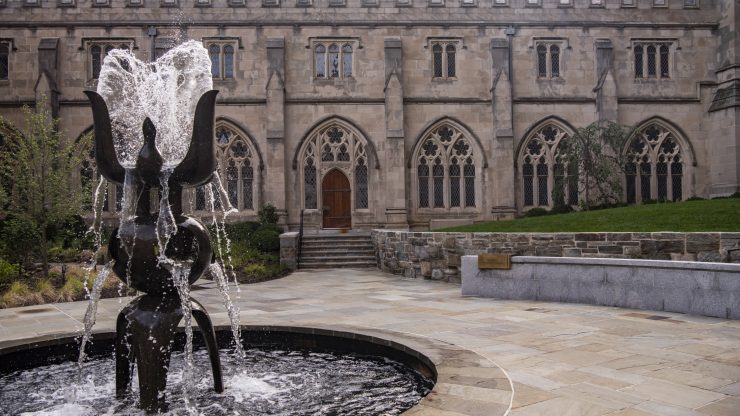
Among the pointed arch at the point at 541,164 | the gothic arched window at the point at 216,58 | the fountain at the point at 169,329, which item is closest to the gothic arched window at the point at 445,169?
the pointed arch at the point at 541,164

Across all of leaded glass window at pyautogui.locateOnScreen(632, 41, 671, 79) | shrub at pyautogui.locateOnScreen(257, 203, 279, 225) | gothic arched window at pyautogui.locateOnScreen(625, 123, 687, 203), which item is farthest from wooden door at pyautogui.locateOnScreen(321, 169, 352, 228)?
leaded glass window at pyautogui.locateOnScreen(632, 41, 671, 79)

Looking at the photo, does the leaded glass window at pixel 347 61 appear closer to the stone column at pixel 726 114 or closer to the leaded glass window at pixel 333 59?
the leaded glass window at pixel 333 59

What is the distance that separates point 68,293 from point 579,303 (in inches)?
434

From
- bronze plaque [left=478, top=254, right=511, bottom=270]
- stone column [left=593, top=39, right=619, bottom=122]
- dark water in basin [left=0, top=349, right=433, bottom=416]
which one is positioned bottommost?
dark water in basin [left=0, top=349, right=433, bottom=416]

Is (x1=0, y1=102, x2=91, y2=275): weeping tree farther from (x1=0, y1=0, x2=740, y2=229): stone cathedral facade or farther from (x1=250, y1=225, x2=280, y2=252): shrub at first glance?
(x1=0, y1=0, x2=740, y2=229): stone cathedral facade

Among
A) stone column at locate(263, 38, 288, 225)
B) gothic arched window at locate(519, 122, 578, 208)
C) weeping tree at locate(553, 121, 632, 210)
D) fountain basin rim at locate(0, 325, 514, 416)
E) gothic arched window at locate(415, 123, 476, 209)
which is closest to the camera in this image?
fountain basin rim at locate(0, 325, 514, 416)

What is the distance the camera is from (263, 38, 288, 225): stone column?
25844 millimetres

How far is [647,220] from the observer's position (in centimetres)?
1684

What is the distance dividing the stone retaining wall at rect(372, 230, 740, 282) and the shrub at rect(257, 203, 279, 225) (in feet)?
22.1

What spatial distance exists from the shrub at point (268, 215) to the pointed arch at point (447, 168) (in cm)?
617

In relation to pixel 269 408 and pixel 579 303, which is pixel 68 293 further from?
pixel 579 303

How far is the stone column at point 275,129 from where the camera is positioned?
2584 cm

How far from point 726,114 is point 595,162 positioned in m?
6.65

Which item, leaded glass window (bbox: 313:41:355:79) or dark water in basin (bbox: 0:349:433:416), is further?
leaded glass window (bbox: 313:41:355:79)
